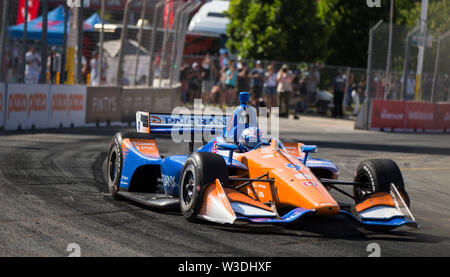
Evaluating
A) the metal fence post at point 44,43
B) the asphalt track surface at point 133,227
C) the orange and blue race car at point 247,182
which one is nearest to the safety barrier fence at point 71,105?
the metal fence post at point 44,43

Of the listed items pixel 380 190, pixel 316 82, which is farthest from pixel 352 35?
pixel 380 190

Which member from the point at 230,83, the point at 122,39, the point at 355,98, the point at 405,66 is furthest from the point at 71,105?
the point at 355,98

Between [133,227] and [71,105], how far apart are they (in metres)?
12.4

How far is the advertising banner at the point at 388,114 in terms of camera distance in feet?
79.7

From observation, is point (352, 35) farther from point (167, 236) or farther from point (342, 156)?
point (167, 236)

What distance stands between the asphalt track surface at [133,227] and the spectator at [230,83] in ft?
49.5

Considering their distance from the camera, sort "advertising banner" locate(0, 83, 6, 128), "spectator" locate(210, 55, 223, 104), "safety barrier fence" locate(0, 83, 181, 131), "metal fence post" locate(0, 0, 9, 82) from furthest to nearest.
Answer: "spectator" locate(210, 55, 223, 104)
"safety barrier fence" locate(0, 83, 181, 131)
"metal fence post" locate(0, 0, 9, 82)
"advertising banner" locate(0, 83, 6, 128)

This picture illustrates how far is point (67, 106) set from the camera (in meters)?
19.2

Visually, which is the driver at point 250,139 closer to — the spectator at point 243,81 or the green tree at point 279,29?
the spectator at point 243,81

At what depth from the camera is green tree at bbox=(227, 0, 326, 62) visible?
110 feet

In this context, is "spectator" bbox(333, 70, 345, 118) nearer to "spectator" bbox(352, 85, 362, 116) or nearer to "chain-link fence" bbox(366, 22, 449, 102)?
"spectator" bbox(352, 85, 362, 116)

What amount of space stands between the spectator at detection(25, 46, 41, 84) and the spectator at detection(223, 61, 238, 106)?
8.83 metres

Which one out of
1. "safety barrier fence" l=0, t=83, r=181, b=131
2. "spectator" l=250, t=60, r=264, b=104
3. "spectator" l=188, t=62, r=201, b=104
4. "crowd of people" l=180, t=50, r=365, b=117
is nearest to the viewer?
"safety barrier fence" l=0, t=83, r=181, b=131

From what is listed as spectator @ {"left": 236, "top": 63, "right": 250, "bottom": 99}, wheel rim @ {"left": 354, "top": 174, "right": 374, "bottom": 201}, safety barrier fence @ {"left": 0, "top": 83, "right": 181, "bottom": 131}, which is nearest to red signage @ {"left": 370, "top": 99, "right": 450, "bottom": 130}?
spectator @ {"left": 236, "top": 63, "right": 250, "bottom": 99}
